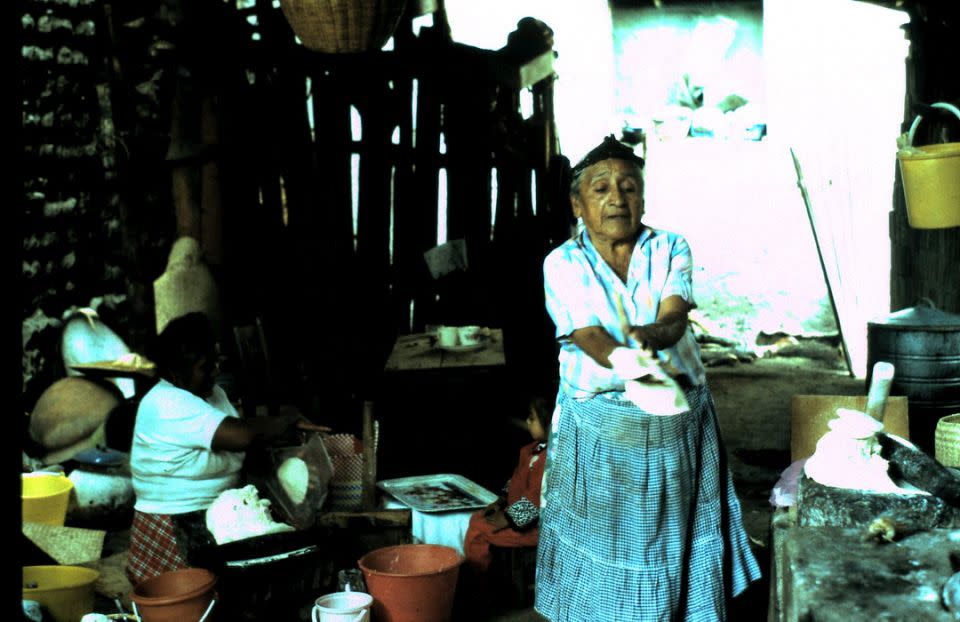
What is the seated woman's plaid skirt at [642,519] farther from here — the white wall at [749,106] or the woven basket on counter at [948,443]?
the white wall at [749,106]

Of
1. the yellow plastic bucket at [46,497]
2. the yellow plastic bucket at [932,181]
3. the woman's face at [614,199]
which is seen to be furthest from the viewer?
the yellow plastic bucket at [46,497]

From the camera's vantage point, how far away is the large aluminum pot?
5508mm

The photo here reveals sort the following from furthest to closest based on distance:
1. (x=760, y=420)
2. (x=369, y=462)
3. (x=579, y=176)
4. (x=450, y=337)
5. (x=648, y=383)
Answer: (x=760, y=420)
(x=450, y=337)
(x=369, y=462)
(x=579, y=176)
(x=648, y=383)

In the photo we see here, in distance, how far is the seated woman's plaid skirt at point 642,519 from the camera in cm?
372

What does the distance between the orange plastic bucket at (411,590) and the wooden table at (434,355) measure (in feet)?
4.95

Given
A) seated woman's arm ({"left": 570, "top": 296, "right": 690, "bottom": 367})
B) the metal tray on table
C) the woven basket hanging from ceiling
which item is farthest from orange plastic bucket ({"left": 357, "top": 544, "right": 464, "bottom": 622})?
the woven basket hanging from ceiling

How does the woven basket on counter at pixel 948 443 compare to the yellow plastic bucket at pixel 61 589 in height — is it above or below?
above

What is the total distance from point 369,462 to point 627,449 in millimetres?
1880

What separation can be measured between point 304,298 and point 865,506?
4367mm

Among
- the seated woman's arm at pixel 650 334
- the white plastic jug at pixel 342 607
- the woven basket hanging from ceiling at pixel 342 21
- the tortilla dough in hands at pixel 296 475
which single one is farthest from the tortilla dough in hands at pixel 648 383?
the woven basket hanging from ceiling at pixel 342 21

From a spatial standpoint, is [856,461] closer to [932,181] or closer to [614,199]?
[614,199]

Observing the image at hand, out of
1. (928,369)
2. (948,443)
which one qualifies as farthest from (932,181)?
(948,443)

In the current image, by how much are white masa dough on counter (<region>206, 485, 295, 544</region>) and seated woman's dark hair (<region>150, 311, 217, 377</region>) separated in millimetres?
633

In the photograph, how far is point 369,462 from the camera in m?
5.27
